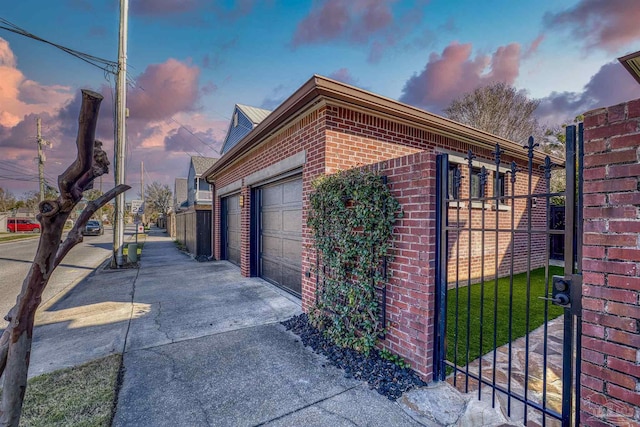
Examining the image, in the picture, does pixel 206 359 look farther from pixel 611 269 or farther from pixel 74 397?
pixel 611 269

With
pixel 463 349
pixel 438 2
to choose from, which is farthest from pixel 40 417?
pixel 438 2

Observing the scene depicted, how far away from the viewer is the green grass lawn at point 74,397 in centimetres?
219

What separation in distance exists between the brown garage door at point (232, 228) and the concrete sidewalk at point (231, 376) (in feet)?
12.6

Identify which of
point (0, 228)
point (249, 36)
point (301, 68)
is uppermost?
point (249, 36)

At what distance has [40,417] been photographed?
2211 mm

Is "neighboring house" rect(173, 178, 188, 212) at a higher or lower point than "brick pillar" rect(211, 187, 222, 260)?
higher

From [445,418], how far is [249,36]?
9302 mm

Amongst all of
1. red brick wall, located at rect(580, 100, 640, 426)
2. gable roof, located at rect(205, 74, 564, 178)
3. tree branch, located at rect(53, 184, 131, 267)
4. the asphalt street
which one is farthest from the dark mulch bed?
the asphalt street

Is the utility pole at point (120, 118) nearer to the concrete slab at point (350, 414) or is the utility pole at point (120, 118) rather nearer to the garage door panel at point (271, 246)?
the garage door panel at point (271, 246)

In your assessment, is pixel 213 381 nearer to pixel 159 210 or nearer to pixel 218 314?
pixel 218 314

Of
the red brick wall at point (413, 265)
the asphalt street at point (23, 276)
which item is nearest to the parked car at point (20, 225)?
the asphalt street at point (23, 276)

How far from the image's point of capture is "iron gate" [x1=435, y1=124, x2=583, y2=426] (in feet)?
5.92

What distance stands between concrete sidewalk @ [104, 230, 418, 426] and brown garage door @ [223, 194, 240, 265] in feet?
12.6

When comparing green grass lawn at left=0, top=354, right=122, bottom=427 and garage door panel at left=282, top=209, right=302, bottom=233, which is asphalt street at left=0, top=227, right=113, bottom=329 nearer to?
green grass lawn at left=0, top=354, right=122, bottom=427
